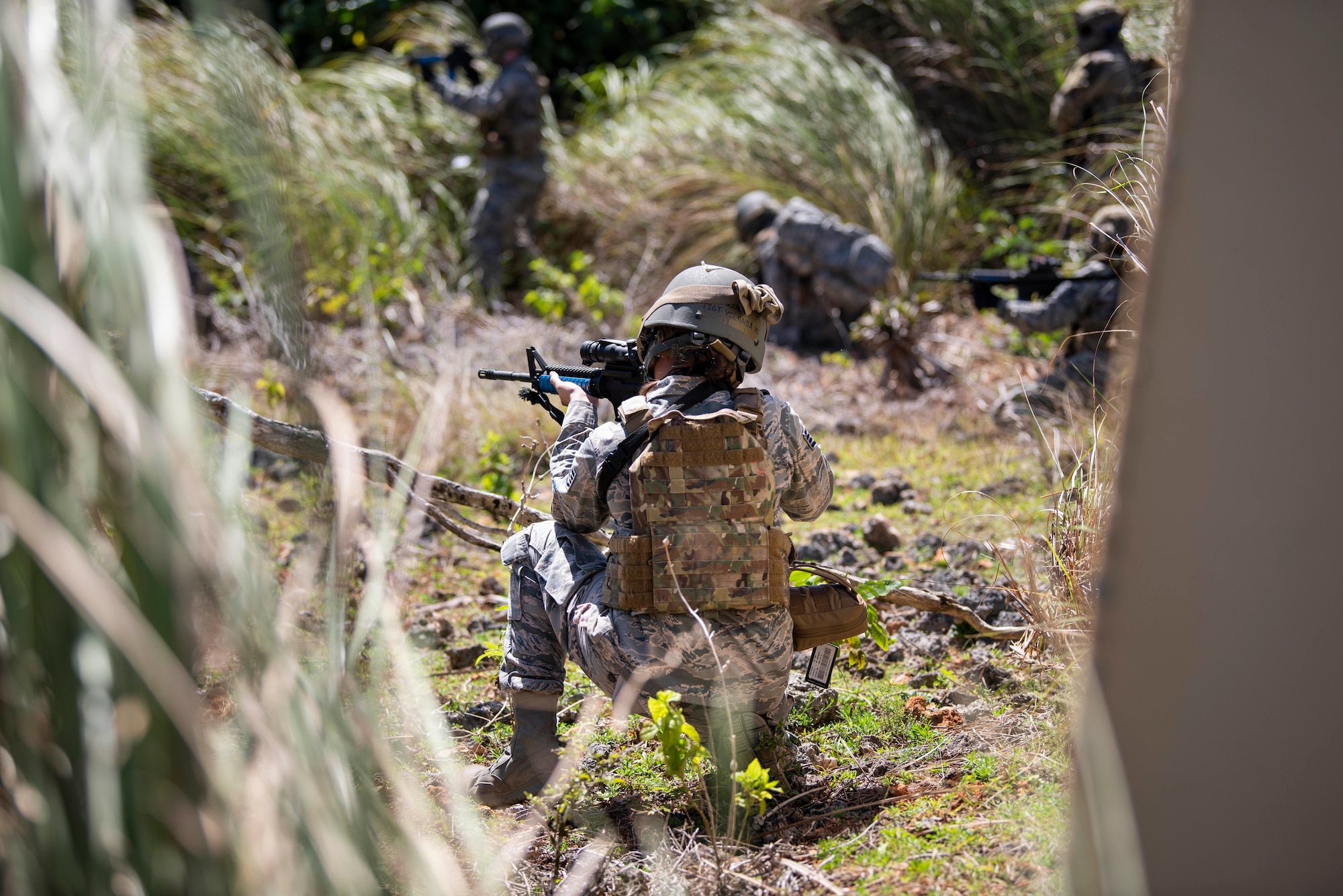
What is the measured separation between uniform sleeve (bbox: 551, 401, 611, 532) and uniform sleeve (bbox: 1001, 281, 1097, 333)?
4043mm

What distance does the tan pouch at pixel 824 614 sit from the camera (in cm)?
272

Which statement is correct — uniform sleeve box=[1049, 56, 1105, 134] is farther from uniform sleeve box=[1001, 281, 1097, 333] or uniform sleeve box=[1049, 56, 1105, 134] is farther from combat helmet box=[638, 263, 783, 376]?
combat helmet box=[638, 263, 783, 376]

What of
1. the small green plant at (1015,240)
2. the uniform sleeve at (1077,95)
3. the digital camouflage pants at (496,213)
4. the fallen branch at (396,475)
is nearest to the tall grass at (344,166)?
the digital camouflage pants at (496,213)

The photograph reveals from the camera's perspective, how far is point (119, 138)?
3.95 ft

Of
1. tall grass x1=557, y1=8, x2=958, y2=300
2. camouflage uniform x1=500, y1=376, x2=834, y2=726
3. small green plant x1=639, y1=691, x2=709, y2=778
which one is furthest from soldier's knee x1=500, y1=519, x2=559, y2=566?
tall grass x1=557, y1=8, x2=958, y2=300

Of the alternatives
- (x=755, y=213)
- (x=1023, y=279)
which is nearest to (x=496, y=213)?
(x=755, y=213)

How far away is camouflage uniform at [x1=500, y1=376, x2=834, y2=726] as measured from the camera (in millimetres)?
2547

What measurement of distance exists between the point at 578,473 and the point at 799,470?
0.59 metres

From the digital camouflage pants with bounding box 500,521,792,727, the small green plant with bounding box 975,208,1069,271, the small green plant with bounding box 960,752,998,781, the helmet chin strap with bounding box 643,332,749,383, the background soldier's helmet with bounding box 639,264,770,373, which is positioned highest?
the small green plant with bounding box 975,208,1069,271

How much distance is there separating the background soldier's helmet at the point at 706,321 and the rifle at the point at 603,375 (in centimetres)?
28

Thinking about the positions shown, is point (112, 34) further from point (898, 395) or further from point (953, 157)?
point (953, 157)

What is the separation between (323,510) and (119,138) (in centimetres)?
58

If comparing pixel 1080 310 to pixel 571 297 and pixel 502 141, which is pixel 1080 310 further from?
pixel 502 141

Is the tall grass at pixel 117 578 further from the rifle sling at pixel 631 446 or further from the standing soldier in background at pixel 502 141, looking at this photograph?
the standing soldier in background at pixel 502 141
